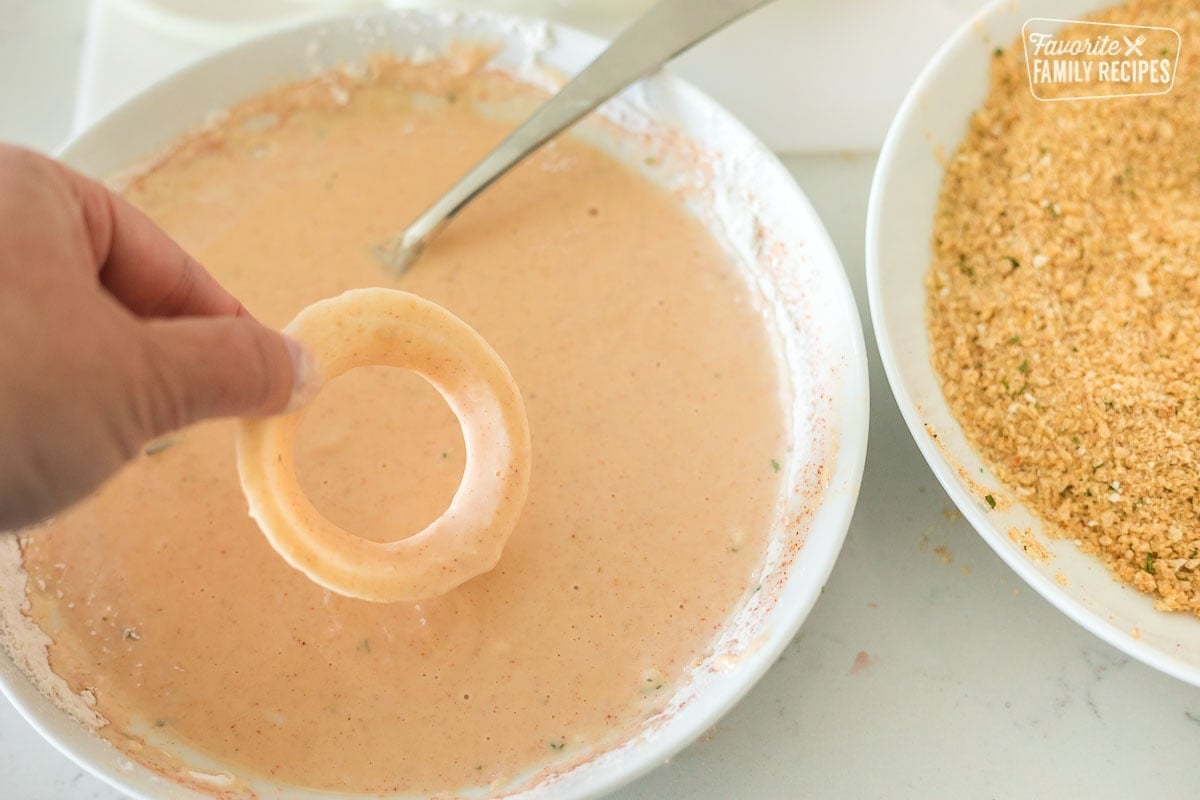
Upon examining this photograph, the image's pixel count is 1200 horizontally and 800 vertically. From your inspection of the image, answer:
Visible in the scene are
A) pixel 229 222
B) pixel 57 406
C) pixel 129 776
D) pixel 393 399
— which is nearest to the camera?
pixel 57 406

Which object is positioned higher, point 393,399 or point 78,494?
point 78,494

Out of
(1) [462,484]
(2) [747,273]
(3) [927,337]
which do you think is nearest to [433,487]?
(1) [462,484]

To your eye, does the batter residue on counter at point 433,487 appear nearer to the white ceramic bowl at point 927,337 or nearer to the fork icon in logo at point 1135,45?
the white ceramic bowl at point 927,337

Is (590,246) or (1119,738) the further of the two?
(590,246)

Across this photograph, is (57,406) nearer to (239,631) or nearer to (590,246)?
(239,631)

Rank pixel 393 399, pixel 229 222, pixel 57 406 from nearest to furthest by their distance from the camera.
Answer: pixel 57 406, pixel 393 399, pixel 229 222

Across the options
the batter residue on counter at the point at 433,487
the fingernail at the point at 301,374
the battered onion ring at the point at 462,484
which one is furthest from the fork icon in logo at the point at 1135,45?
the fingernail at the point at 301,374

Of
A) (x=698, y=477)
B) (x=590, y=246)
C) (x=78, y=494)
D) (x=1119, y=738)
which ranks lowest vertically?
(x=1119, y=738)

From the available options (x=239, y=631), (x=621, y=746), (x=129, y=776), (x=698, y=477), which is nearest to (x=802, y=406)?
(x=698, y=477)
